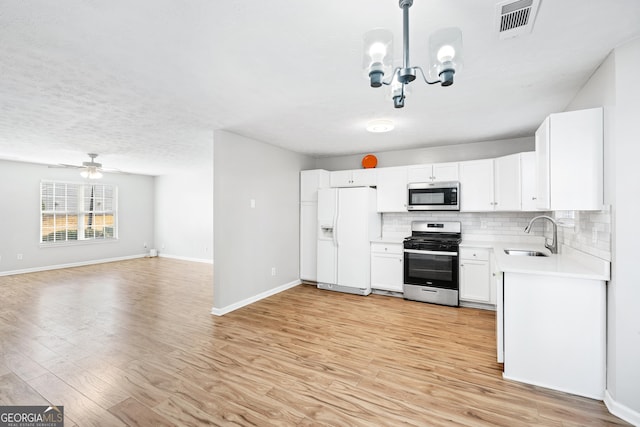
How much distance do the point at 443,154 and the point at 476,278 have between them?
199 centimetres

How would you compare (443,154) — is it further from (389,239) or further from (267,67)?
(267,67)

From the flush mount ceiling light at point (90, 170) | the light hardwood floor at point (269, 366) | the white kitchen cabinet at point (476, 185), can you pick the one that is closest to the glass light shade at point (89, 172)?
the flush mount ceiling light at point (90, 170)

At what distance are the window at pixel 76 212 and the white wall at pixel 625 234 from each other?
31.2 ft

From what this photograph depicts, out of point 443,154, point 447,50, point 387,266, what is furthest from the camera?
point 443,154

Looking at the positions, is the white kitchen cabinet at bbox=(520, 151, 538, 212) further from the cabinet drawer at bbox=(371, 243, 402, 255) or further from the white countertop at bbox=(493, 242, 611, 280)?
the cabinet drawer at bbox=(371, 243, 402, 255)

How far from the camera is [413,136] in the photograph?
4215 millimetres

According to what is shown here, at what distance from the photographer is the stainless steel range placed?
4.13m

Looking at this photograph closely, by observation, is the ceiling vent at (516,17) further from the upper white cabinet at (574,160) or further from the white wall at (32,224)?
the white wall at (32,224)

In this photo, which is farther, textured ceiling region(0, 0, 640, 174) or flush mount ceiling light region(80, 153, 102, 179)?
flush mount ceiling light region(80, 153, 102, 179)

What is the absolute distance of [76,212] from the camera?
290 inches

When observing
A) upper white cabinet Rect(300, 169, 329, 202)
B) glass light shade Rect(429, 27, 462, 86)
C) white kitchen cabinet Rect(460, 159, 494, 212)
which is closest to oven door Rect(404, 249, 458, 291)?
white kitchen cabinet Rect(460, 159, 494, 212)

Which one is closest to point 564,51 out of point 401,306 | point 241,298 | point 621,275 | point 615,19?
point 615,19

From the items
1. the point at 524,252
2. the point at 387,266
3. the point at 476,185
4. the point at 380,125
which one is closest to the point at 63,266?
the point at 387,266

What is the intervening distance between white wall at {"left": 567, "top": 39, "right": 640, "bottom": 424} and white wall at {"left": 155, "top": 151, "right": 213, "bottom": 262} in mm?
7250
